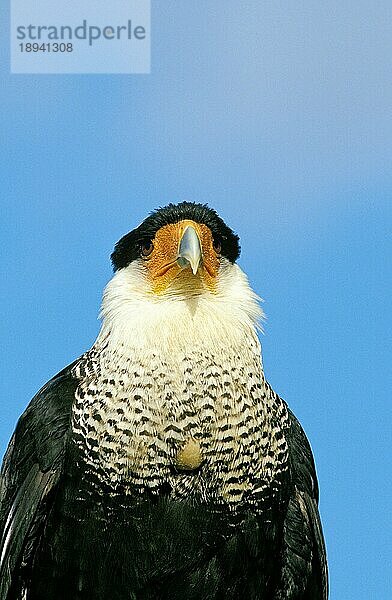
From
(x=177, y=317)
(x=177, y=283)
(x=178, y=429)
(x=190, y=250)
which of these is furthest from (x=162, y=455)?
(x=190, y=250)

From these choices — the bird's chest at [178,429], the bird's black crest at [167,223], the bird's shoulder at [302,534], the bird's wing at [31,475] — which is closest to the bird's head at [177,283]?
the bird's black crest at [167,223]

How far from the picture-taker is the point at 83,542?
13.5 feet

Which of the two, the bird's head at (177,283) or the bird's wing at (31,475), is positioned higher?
the bird's head at (177,283)

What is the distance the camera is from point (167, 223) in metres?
4.40

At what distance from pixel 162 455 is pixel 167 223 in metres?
1.12

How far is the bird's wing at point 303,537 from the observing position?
179 inches

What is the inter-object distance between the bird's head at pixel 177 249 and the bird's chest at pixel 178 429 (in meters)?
0.35

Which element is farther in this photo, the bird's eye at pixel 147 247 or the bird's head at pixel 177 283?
the bird's eye at pixel 147 247

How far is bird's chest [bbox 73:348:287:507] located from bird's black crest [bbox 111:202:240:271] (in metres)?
0.57

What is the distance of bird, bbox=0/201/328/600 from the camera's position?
409cm

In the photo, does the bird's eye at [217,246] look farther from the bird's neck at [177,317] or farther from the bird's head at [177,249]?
the bird's neck at [177,317]

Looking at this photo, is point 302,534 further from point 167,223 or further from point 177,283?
point 167,223

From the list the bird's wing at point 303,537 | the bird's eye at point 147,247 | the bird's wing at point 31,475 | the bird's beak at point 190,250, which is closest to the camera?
the bird's beak at point 190,250

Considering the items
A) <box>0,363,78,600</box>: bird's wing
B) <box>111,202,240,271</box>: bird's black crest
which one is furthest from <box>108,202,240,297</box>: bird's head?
<box>0,363,78,600</box>: bird's wing
